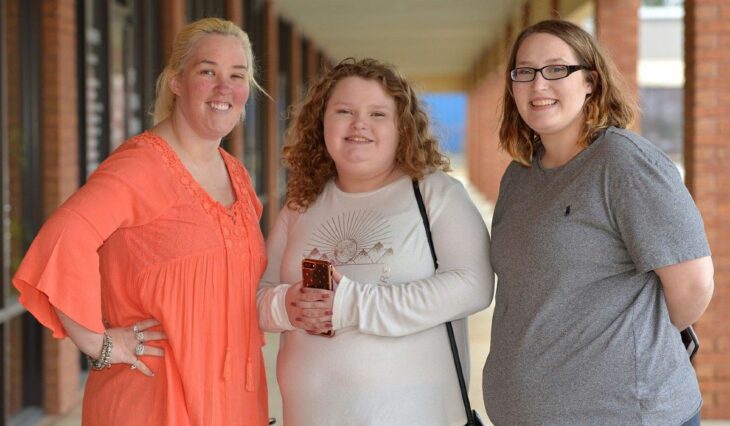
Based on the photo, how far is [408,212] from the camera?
2461 millimetres

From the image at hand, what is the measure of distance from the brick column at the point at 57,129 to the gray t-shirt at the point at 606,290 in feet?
12.7

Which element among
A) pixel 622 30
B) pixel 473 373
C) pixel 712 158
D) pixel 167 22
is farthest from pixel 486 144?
pixel 712 158

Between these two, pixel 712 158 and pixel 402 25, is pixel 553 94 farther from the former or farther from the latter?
pixel 402 25

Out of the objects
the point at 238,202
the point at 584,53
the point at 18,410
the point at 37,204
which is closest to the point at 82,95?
the point at 37,204

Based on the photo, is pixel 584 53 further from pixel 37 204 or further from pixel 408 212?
pixel 37 204

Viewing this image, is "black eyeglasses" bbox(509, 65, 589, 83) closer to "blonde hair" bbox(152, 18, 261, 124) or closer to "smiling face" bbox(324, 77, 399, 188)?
"smiling face" bbox(324, 77, 399, 188)

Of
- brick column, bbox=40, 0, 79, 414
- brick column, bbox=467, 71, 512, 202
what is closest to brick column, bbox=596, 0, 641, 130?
brick column, bbox=40, 0, 79, 414

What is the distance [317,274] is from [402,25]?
1427 cm

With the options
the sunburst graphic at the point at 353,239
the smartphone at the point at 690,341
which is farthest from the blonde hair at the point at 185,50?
the smartphone at the point at 690,341

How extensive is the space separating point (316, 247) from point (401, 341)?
1.12 feet

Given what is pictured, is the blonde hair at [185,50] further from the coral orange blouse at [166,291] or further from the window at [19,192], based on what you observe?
the window at [19,192]

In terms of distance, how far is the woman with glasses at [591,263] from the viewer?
2062 mm

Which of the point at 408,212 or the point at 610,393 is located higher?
the point at 408,212

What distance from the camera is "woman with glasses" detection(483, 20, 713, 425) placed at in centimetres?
206
